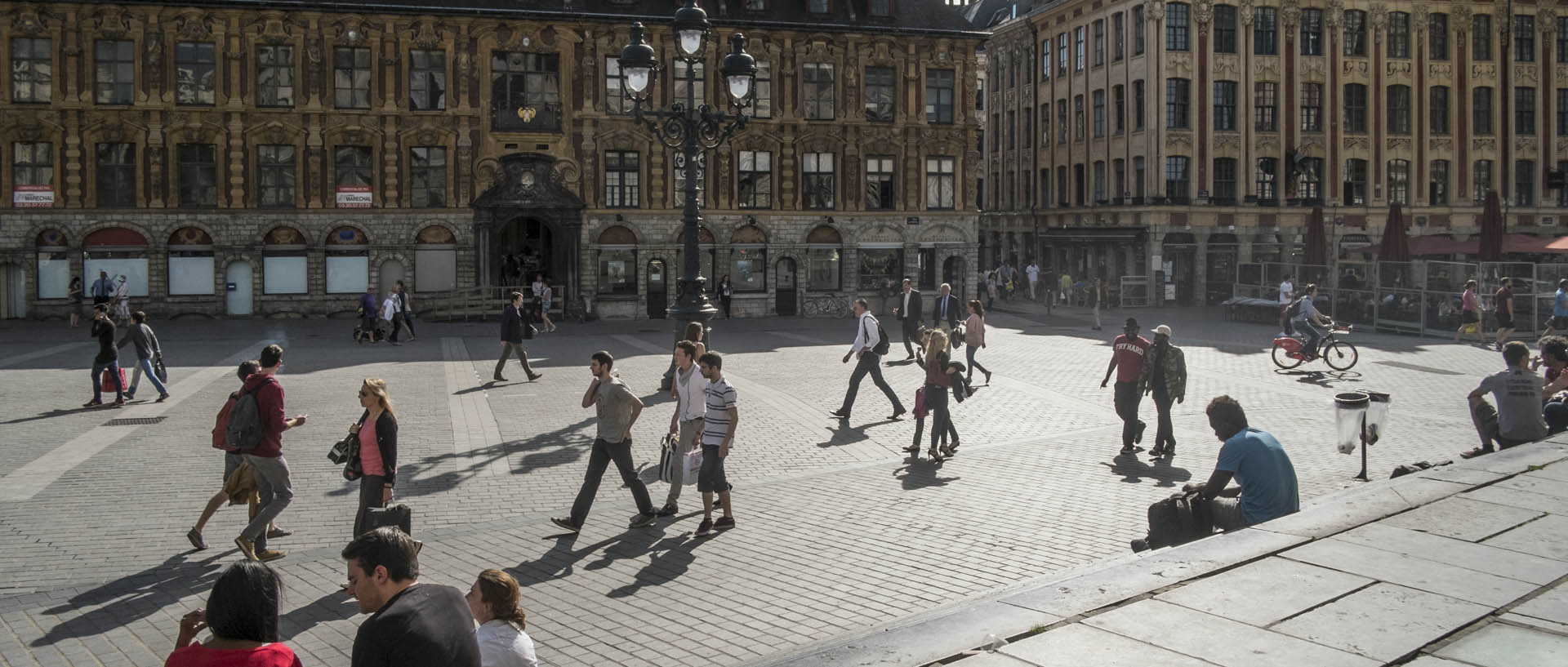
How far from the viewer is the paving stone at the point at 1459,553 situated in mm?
7914

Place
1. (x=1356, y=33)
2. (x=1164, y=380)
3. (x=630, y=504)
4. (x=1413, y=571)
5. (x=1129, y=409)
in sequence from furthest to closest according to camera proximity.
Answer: (x=1356, y=33) → (x=1129, y=409) → (x=1164, y=380) → (x=630, y=504) → (x=1413, y=571)

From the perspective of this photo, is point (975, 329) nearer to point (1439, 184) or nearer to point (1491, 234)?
point (1491, 234)

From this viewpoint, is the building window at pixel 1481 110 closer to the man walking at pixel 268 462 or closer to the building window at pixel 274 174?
the building window at pixel 274 174

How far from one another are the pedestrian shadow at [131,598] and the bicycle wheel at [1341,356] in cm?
2109

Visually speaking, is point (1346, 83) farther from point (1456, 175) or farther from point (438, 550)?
point (438, 550)

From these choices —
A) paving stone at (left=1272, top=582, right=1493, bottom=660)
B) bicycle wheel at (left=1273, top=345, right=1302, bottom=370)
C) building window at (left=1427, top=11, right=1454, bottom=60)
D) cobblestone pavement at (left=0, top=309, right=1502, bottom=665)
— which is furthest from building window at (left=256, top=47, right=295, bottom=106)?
building window at (left=1427, top=11, right=1454, bottom=60)

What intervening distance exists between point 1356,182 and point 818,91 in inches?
970

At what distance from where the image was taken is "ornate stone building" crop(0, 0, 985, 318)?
4088cm

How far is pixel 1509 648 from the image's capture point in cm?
649

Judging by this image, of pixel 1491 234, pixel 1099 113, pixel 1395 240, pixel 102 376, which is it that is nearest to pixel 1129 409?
pixel 102 376

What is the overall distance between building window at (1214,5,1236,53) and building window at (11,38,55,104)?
4227cm

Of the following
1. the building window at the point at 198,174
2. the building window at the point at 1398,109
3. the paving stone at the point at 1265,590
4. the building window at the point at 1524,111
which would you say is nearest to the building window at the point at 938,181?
the building window at the point at 1398,109

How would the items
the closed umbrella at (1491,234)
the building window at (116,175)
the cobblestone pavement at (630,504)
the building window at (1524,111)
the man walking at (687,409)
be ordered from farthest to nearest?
the building window at (1524,111) < the building window at (116,175) < the closed umbrella at (1491,234) < the man walking at (687,409) < the cobblestone pavement at (630,504)

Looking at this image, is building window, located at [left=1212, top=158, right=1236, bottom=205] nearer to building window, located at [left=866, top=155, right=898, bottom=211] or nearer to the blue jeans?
building window, located at [left=866, top=155, right=898, bottom=211]
